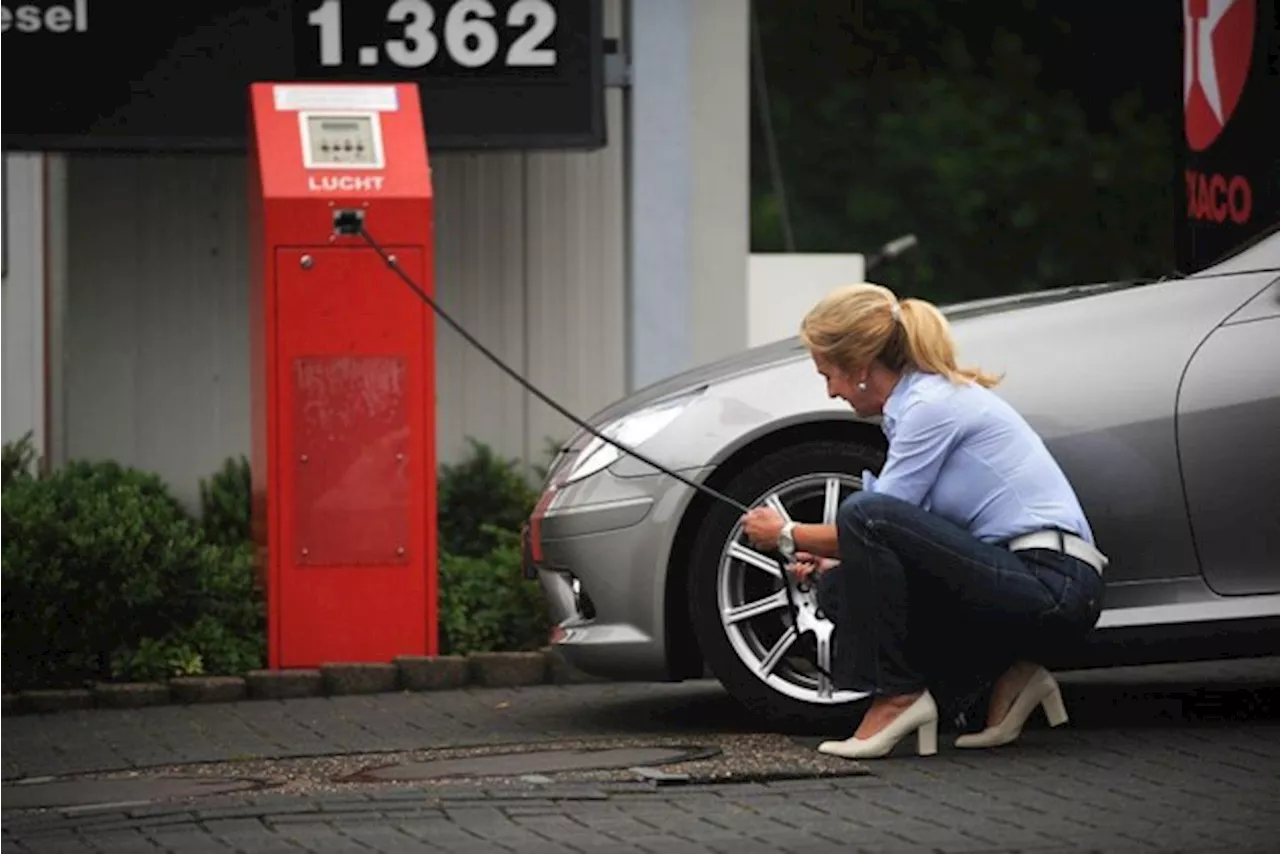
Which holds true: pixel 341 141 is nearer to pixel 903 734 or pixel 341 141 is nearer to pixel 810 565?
pixel 810 565

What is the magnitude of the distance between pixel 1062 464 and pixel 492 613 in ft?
9.52

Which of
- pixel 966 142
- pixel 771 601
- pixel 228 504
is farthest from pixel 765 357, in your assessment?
pixel 966 142

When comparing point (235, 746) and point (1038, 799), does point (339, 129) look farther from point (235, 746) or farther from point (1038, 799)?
point (1038, 799)

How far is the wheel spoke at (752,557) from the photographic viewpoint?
8812 mm

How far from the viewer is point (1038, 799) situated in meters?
7.58

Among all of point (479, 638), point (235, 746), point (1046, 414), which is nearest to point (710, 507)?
point (1046, 414)

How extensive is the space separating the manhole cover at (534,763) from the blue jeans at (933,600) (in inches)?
20.0

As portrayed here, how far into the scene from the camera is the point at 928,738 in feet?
27.3

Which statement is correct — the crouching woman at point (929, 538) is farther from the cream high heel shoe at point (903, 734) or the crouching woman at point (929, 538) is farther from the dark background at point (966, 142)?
the dark background at point (966, 142)

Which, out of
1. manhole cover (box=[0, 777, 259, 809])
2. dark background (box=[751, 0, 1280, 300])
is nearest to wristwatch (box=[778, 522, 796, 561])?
manhole cover (box=[0, 777, 259, 809])

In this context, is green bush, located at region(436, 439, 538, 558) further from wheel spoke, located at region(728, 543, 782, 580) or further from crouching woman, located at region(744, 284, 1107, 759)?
crouching woman, located at region(744, 284, 1107, 759)

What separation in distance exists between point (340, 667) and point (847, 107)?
87.2ft

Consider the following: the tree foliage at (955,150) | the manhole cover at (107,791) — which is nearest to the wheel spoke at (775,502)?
the manhole cover at (107,791)

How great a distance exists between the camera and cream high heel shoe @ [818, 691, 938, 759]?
8.24 meters
